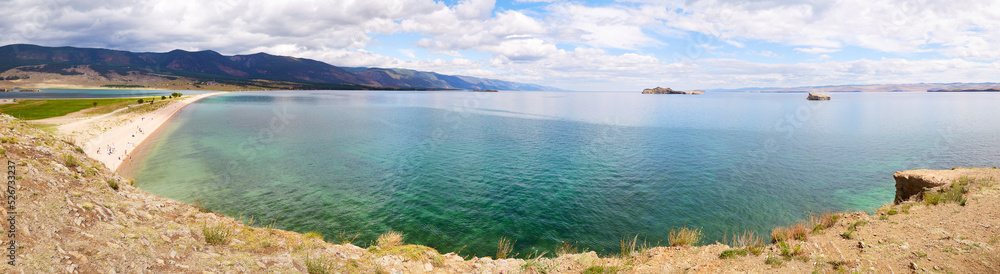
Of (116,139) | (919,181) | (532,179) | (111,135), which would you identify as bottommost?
(532,179)

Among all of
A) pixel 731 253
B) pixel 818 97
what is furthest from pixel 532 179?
pixel 818 97

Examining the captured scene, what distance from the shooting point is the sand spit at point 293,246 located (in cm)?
941

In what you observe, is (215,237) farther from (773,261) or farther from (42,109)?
(42,109)

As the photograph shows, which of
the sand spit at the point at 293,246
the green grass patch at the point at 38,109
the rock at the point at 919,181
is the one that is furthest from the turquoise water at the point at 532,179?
the green grass patch at the point at 38,109

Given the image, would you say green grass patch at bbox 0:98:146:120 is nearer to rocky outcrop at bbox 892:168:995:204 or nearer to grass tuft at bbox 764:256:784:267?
grass tuft at bbox 764:256:784:267

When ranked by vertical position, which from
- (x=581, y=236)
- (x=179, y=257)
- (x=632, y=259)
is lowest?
(x=581, y=236)

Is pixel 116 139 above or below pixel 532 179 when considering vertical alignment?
above

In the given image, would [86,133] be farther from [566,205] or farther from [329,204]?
[566,205]

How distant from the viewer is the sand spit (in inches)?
371

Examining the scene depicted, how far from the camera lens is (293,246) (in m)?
12.7

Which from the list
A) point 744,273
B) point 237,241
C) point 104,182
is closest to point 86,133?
point 104,182

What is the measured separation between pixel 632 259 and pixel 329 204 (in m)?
18.5

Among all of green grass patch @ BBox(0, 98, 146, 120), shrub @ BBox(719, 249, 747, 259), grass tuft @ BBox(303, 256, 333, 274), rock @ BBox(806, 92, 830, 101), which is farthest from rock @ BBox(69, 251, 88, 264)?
rock @ BBox(806, 92, 830, 101)

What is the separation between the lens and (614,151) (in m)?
42.3
